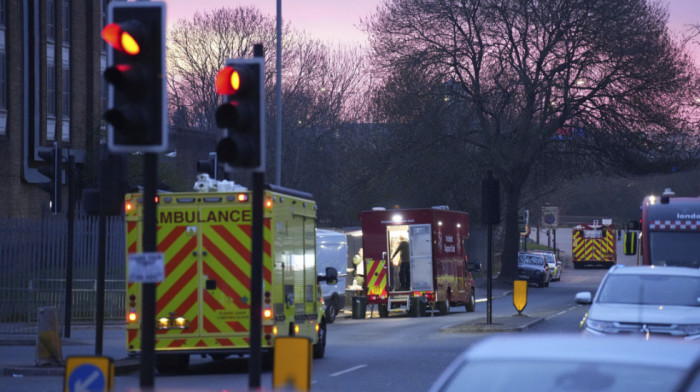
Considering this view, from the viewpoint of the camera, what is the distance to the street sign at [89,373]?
8555 millimetres

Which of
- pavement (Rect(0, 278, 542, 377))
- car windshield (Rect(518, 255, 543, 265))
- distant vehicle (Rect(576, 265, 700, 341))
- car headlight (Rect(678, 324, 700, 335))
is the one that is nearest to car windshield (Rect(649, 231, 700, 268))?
pavement (Rect(0, 278, 542, 377))

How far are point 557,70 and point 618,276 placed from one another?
26.8 m

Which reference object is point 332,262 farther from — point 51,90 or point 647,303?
point 647,303

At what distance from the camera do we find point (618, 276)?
17234 millimetres

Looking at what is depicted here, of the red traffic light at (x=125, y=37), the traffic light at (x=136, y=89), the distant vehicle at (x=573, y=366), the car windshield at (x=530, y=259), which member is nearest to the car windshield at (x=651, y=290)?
the traffic light at (x=136, y=89)

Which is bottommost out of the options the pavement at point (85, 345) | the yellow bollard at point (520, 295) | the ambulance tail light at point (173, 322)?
the pavement at point (85, 345)

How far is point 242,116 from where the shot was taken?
30.1 ft

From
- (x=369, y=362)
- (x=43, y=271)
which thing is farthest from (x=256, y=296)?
Answer: (x=43, y=271)

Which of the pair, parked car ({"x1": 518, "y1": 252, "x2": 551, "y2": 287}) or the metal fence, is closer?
the metal fence

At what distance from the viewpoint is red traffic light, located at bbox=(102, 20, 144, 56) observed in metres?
8.11

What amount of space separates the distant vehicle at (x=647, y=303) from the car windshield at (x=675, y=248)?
8.49 meters

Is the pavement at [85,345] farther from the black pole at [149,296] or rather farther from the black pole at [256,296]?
the black pole at [149,296]

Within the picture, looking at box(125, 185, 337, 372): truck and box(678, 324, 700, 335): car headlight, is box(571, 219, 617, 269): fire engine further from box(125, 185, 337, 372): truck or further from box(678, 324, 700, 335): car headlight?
box(125, 185, 337, 372): truck

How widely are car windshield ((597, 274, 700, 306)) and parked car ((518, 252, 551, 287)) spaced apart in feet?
121
